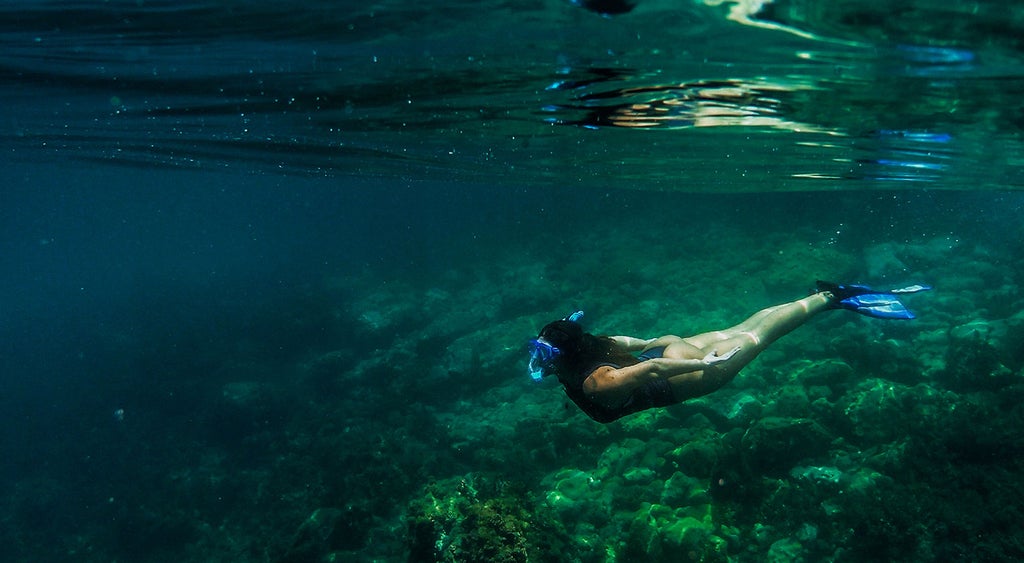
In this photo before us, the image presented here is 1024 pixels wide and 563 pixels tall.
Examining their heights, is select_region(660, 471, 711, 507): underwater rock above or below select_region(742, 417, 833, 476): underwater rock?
below

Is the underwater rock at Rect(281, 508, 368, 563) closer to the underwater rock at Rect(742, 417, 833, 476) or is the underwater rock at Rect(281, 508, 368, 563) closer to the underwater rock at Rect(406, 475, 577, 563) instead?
the underwater rock at Rect(406, 475, 577, 563)

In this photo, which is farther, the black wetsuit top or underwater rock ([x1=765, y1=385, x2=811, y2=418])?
underwater rock ([x1=765, y1=385, x2=811, y2=418])

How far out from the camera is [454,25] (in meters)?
7.10

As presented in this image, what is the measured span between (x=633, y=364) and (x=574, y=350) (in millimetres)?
818

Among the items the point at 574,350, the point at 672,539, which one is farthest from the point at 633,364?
the point at 672,539

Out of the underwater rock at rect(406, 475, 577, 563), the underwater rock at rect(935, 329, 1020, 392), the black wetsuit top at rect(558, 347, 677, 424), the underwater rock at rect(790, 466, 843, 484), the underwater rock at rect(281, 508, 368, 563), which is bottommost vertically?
the underwater rock at rect(281, 508, 368, 563)

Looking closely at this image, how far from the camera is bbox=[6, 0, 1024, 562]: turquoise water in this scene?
7895 millimetres

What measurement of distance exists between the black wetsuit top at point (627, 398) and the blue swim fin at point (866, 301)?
189 inches

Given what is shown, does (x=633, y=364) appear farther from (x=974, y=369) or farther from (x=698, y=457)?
(x=974, y=369)

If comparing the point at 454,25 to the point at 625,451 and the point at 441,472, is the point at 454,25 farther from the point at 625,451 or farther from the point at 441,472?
the point at 441,472

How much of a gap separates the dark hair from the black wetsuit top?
0.09 m

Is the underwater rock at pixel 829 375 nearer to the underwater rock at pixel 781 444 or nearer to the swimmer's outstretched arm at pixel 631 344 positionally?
the underwater rock at pixel 781 444

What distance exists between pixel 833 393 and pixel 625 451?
18.3 ft

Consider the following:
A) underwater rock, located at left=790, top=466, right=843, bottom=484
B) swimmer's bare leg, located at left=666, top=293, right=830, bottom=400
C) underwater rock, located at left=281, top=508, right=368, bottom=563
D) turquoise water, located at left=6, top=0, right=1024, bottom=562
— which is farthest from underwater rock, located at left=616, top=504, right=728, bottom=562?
underwater rock, located at left=281, top=508, right=368, bottom=563
